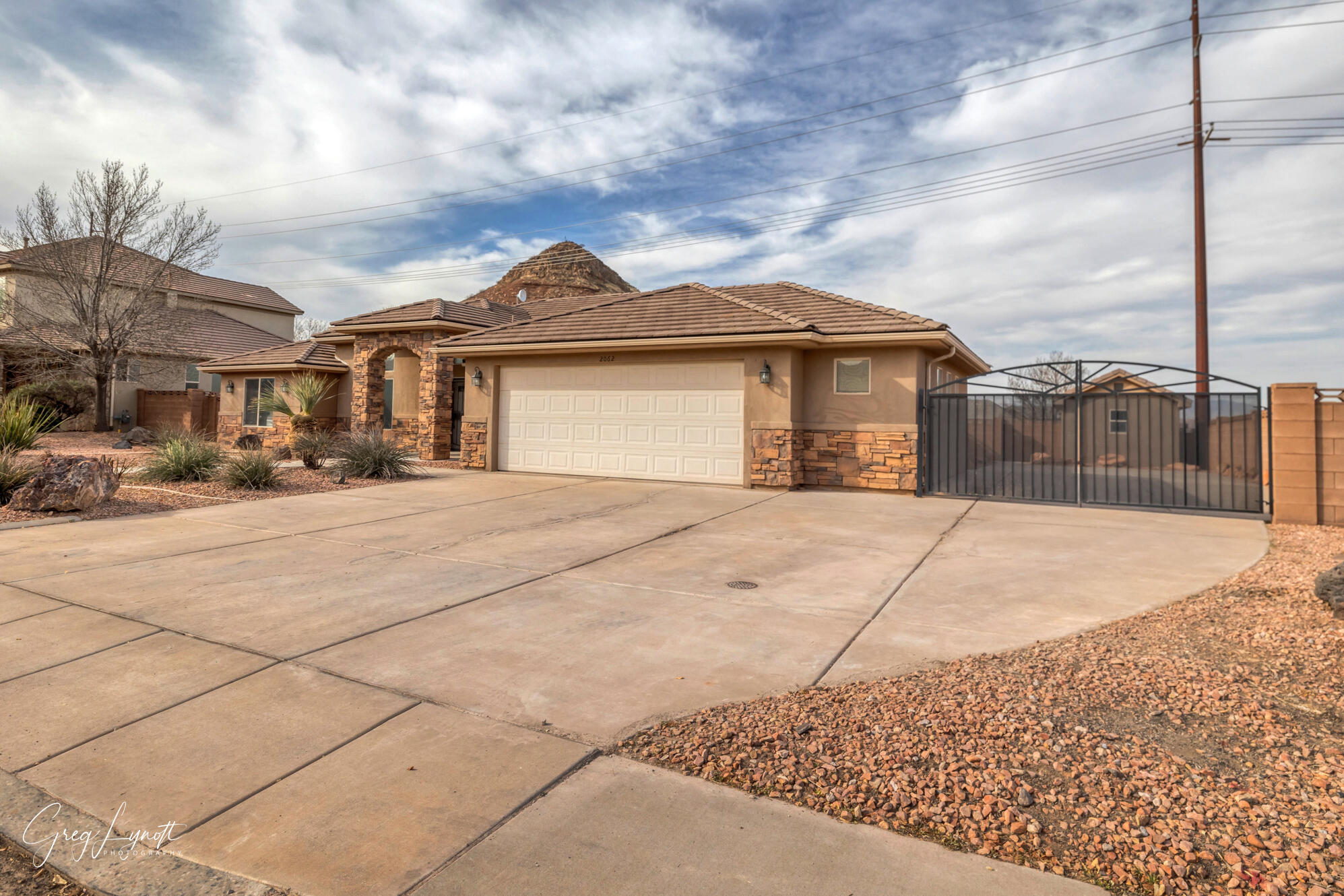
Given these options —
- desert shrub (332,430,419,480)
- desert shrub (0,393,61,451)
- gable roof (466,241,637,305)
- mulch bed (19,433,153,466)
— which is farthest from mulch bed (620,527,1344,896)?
gable roof (466,241,637,305)

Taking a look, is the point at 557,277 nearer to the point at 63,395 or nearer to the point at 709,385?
the point at 63,395

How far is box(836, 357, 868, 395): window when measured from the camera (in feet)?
43.2

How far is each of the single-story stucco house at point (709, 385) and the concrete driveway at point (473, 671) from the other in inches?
173

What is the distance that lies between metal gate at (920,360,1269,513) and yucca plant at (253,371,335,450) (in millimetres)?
15292

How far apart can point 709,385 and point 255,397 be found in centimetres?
1761

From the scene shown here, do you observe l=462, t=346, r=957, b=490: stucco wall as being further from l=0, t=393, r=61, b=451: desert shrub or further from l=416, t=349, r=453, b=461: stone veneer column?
l=0, t=393, r=61, b=451: desert shrub

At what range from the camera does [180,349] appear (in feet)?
90.1

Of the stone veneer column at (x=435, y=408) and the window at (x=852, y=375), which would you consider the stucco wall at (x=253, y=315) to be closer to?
the stone veneer column at (x=435, y=408)

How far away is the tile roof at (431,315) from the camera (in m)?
18.6

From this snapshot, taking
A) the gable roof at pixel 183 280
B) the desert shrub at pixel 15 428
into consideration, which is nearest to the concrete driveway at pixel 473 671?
the desert shrub at pixel 15 428

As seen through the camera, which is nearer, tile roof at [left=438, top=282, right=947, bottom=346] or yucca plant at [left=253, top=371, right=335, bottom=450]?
tile roof at [left=438, top=282, right=947, bottom=346]

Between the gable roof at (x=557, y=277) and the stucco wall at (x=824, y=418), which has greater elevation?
the gable roof at (x=557, y=277)

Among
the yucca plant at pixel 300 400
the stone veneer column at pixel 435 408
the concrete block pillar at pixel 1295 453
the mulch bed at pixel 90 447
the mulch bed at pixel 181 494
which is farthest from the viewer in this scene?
the stone veneer column at pixel 435 408

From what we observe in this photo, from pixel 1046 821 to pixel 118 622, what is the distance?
5671 millimetres
